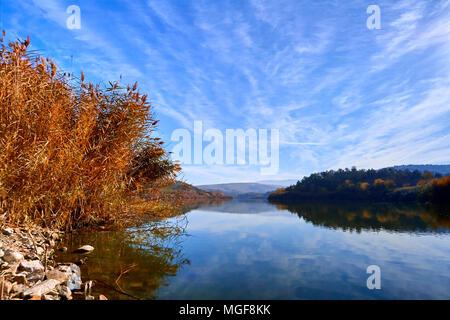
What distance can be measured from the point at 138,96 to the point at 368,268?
7.31 meters

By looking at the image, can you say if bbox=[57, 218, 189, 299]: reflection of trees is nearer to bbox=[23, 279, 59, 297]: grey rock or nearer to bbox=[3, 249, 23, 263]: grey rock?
bbox=[23, 279, 59, 297]: grey rock

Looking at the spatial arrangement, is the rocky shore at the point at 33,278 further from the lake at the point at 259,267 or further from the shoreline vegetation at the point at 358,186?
the shoreline vegetation at the point at 358,186

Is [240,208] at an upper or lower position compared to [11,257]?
lower

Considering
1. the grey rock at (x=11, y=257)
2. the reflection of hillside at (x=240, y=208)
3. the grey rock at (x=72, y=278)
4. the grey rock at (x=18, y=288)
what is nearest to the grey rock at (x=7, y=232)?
the grey rock at (x=11, y=257)

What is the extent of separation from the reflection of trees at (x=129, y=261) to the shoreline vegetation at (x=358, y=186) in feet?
146

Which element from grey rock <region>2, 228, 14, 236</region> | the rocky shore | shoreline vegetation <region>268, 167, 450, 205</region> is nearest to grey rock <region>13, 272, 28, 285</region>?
the rocky shore

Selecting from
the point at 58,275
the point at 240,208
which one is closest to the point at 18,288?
the point at 58,275

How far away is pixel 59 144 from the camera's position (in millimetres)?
4941

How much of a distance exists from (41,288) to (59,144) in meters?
3.41

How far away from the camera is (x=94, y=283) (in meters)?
3.05

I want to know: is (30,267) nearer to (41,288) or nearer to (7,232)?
(41,288)

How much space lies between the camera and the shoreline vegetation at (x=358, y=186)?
44.2 m

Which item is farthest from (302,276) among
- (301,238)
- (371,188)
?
(371,188)

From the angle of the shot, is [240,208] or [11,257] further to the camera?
[240,208]
